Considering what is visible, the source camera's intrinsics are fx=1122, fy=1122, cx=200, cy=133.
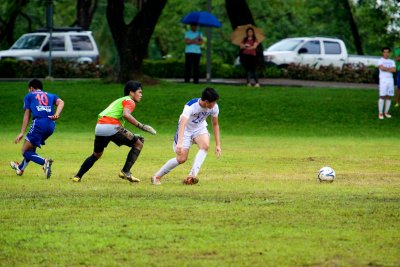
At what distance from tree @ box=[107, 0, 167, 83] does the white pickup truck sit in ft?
32.7

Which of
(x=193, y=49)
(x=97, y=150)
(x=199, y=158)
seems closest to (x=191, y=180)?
(x=199, y=158)

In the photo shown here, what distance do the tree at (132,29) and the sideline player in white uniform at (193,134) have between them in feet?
64.1

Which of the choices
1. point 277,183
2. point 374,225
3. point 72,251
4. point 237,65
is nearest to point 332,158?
point 277,183

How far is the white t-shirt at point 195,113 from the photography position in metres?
15.6

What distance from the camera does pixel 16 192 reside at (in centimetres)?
1486

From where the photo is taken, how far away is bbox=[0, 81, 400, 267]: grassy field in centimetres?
1019

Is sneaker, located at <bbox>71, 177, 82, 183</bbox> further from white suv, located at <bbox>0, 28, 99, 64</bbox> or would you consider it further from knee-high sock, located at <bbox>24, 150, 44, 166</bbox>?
white suv, located at <bbox>0, 28, 99, 64</bbox>

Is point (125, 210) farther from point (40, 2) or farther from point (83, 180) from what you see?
point (40, 2)

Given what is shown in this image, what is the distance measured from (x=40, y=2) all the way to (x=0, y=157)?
77.4 feet

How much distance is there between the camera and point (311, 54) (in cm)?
4591

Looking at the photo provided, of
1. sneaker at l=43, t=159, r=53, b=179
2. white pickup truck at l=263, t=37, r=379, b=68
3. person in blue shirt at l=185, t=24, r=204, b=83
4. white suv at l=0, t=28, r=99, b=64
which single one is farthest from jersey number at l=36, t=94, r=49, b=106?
white pickup truck at l=263, t=37, r=379, b=68

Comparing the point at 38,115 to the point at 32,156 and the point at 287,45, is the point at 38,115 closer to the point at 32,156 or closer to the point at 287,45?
the point at 32,156

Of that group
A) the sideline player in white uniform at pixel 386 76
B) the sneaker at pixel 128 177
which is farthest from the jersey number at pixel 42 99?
the sideline player in white uniform at pixel 386 76

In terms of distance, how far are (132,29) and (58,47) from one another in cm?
1106
